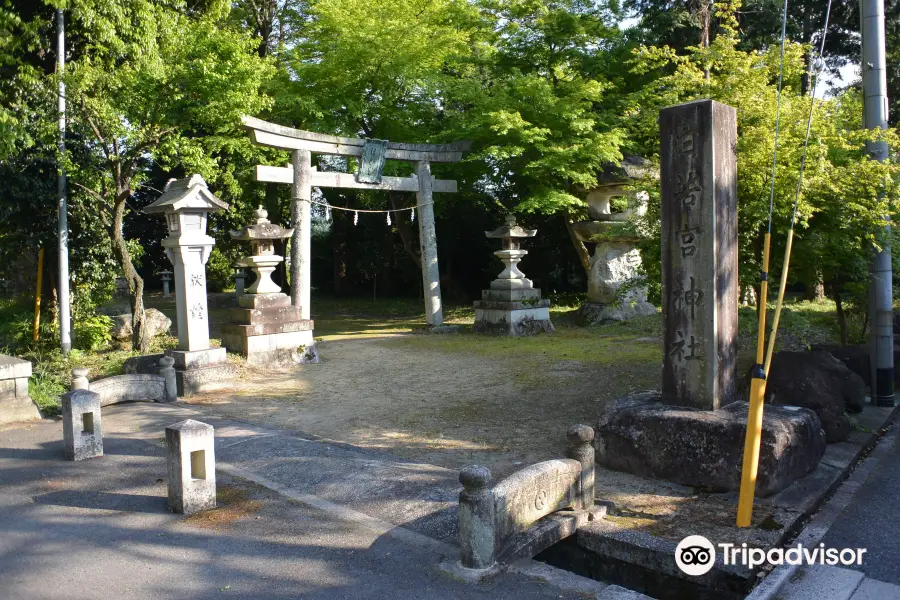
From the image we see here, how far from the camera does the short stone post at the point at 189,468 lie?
15.8ft

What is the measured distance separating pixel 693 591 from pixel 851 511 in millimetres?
1773

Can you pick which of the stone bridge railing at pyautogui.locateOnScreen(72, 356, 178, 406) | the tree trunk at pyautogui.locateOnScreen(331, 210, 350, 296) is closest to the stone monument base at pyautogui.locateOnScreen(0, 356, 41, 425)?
the stone bridge railing at pyautogui.locateOnScreen(72, 356, 178, 406)

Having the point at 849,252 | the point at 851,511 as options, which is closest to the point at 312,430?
the point at 851,511

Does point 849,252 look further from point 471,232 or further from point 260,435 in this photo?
point 471,232

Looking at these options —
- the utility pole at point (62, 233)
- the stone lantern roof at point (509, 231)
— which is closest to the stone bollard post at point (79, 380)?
the utility pole at point (62, 233)

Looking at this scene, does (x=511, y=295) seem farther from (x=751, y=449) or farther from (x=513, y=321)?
(x=751, y=449)

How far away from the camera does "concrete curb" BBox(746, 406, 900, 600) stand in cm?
381

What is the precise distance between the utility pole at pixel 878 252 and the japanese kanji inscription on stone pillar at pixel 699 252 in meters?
3.11

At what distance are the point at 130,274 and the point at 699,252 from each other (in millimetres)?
10286

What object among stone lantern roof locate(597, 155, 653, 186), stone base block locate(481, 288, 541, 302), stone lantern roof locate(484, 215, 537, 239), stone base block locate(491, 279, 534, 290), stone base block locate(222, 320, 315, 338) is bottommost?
stone base block locate(222, 320, 315, 338)

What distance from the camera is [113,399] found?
8359mm

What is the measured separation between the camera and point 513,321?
600 inches

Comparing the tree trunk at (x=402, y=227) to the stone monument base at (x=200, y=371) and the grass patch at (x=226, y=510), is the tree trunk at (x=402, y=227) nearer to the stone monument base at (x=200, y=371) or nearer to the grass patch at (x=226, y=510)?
the stone monument base at (x=200, y=371)

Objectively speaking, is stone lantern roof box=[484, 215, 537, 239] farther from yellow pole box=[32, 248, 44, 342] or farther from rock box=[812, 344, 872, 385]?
yellow pole box=[32, 248, 44, 342]
